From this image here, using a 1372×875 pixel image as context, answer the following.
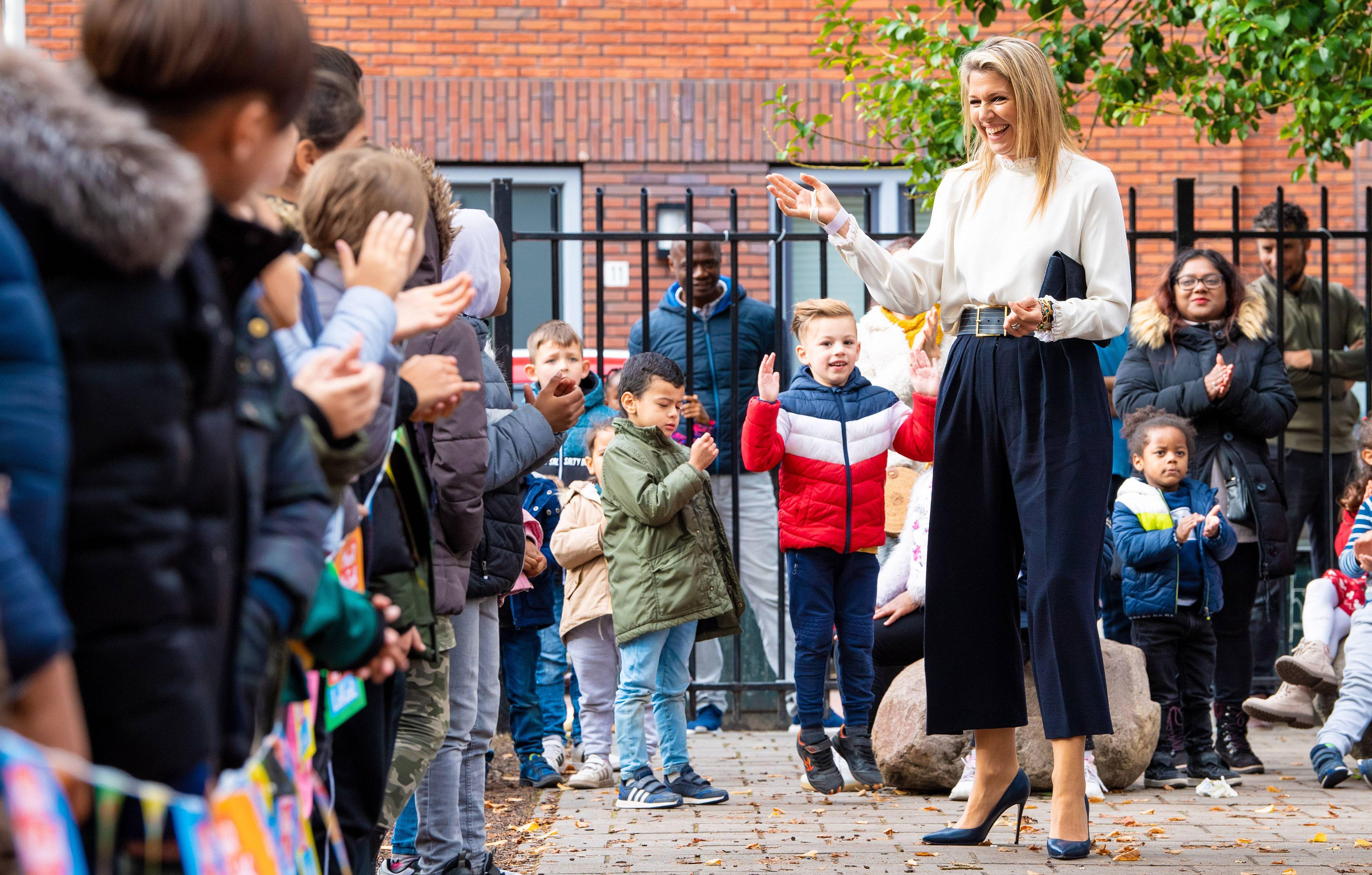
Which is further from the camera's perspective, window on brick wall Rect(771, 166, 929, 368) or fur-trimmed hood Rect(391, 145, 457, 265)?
window on brick wall Rect(771, 166, 929, 368)

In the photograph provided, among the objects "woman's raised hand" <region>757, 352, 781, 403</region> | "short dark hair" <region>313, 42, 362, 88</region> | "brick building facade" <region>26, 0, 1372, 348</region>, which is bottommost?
"woman's raised hand" <region>757, 352, 781, 403</region>

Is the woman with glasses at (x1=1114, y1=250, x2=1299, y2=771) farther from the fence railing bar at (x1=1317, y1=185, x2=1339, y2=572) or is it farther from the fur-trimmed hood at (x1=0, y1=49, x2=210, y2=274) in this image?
the fur-trimmed hood at (x1=0, y1=49, x2=210, y2=274)

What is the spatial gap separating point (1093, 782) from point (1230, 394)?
1.83m

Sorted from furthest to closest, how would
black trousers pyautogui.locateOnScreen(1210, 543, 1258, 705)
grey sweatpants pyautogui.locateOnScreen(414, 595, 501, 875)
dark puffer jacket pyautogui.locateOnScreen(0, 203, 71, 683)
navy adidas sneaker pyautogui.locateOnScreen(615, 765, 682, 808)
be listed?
1. black trousers pyautogui.locateOnScreen(1210, 543, 1258, 705)
2. navy adidas sneaker pyautogui.locateOnScreen(615, 765, 682, 808)
3. grey sweatpants pyautogui.locateOnScreen(414, 595, 501, 875)
4. dark puffer jacket pyautogui.locateOnScreen(0, 203, 71, 683)

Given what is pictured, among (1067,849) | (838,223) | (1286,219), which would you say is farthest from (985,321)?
(1286,219)

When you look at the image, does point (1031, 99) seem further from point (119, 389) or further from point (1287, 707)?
point (119, 389)

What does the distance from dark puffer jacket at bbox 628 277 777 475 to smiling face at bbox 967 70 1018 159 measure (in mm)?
2805

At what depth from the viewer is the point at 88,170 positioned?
1.43 metres

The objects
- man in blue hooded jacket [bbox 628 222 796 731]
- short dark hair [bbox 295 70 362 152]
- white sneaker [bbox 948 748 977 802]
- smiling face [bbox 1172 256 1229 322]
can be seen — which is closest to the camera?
short dark hair [bbox 295 70 362 152]

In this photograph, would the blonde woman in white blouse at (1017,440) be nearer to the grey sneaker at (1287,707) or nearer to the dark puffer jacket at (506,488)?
the dark puffer jacket at (506,488)

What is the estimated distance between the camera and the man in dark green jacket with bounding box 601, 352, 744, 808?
16.7 ft

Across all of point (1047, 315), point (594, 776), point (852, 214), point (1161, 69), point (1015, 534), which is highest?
point (1161, 69)

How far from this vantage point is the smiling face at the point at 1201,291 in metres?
6.11

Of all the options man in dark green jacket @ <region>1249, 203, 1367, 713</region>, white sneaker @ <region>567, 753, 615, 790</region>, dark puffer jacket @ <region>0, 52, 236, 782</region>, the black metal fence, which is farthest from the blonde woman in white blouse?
man in dark green jacket @ <region>1249, 203, 1367, 713</region>
